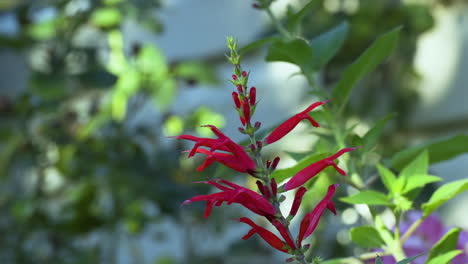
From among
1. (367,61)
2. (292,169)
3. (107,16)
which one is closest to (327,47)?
(367,61)

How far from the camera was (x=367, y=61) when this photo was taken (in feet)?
1.60

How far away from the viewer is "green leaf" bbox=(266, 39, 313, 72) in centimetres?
47

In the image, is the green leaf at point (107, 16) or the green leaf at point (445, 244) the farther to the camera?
the green leaf at point (107, 16)

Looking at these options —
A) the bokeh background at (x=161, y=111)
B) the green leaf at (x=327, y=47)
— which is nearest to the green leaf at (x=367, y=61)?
the green leaf at (x=327, y=47)

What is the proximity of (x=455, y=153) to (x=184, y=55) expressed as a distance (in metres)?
1.79

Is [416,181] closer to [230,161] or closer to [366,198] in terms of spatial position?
[366,198]

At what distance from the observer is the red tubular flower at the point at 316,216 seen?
336mm

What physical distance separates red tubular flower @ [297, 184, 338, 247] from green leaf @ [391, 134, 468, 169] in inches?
6.7

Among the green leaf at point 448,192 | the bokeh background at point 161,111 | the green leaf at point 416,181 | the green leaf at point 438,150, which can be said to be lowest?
the green leaf at point 448,192

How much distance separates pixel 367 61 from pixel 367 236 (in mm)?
144

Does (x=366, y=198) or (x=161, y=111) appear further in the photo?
(x=161, y=111)

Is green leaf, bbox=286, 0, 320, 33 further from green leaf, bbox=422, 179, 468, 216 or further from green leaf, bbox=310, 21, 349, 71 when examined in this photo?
green leaf, bbox=422, 179, 468, 216

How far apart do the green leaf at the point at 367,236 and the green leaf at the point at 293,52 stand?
0.15 meters

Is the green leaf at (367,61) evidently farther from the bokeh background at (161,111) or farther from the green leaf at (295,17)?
the bokeh background at (161,111)
